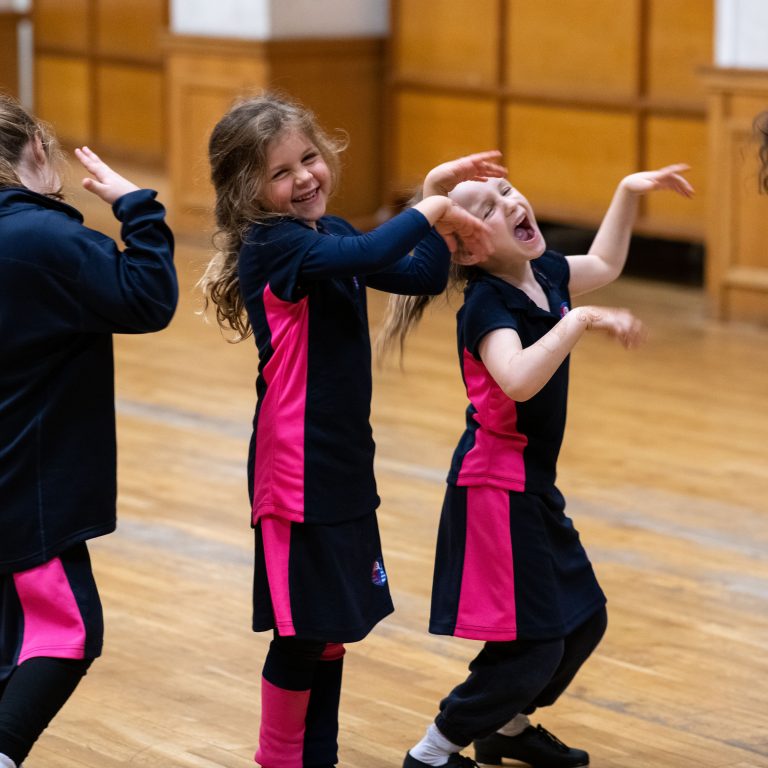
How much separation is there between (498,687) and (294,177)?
879 mm

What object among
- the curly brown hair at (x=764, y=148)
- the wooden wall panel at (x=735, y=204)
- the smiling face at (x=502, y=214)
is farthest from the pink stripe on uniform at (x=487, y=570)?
the wooden wall panel at (x=735, y=204)

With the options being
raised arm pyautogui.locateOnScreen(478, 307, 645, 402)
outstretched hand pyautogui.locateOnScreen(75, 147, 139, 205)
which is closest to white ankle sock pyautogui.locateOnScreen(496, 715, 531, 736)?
raised arm pyautogui.locateOnScreen(478, 307, 645, 402)

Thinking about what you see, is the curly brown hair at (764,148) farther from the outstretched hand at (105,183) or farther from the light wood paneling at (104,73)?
the light wood paneling at (104,73)

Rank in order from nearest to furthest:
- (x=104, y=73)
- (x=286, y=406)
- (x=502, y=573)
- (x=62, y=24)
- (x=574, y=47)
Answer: (x=286, y=406) < (x=502, y=573) < (x=574, y=47) < (x=104, y=73) < (x=62, y=24)

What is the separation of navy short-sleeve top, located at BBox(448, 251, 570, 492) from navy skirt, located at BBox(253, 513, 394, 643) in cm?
24

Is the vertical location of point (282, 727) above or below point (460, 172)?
below

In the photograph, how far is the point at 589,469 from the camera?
191 inches

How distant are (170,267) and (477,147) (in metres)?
6.19

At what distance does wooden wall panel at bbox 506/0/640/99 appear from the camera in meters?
7.51

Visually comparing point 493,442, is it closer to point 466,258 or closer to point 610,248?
point 466,258

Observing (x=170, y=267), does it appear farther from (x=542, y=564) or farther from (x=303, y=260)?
(x=542, y=564)

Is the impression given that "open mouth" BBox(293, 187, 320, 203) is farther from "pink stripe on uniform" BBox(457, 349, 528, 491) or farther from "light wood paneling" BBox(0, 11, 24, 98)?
"light wood paneling" BBox(0, 11, 24, 98)

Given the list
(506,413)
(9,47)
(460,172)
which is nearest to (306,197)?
(460,172)

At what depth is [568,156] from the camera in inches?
309
